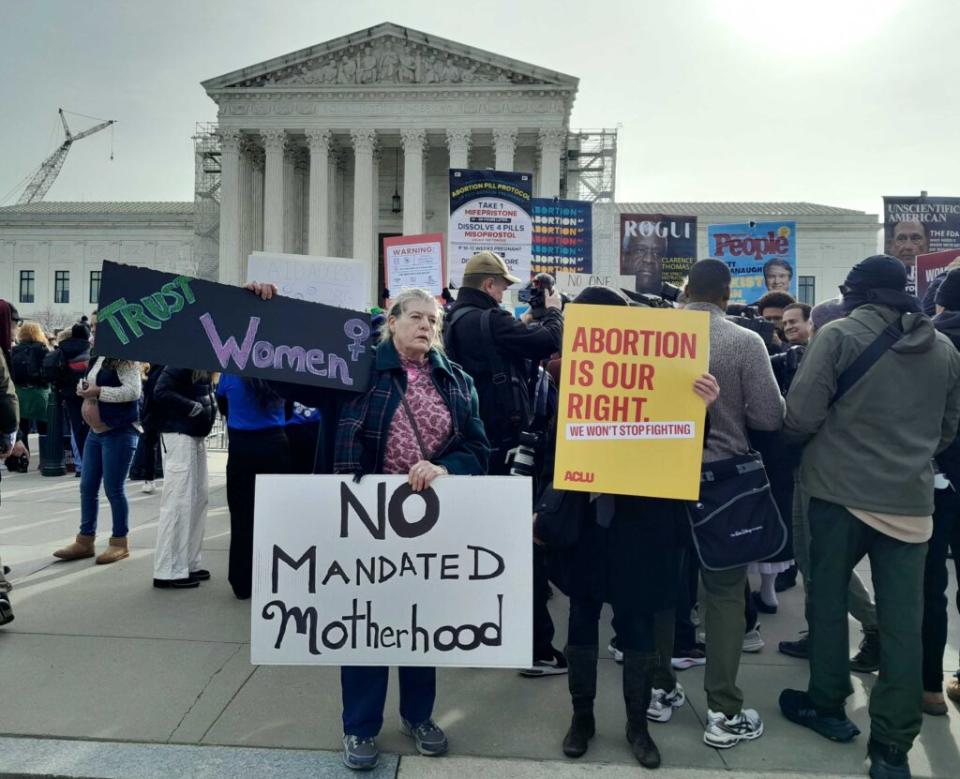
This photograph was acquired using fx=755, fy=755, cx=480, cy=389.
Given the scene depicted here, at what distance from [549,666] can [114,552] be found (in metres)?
3.80

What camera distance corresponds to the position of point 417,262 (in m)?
7.18

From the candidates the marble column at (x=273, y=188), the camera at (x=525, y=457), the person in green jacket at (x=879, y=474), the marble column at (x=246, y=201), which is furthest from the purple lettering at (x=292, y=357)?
the marble column at (x=246, y=201)

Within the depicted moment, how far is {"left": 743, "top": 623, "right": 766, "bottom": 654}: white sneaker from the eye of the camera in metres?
4.38

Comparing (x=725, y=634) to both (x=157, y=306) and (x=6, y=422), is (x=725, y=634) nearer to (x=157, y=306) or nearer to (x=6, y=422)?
(x=157, y=306)

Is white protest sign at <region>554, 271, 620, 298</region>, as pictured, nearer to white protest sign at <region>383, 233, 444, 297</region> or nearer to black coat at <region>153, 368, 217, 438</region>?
white protest sign at <region>383, 233, 444, 297</region>

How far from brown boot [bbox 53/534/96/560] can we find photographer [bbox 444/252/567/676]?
12.2 feet

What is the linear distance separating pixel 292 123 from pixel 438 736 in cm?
4351

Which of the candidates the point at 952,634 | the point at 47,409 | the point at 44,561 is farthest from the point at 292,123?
the point at 952,634

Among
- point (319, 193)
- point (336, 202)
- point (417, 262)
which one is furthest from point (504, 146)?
point (417, 262)

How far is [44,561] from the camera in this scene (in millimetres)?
5953

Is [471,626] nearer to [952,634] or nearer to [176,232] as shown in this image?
[952,634]

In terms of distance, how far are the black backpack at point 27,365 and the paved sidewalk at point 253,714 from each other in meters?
6.01

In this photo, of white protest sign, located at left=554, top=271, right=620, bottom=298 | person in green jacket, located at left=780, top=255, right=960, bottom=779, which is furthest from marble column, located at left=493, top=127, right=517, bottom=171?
person in green jacket, located at left=780, top=255, right=960, bottom=779

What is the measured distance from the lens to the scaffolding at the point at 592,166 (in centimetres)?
4606
